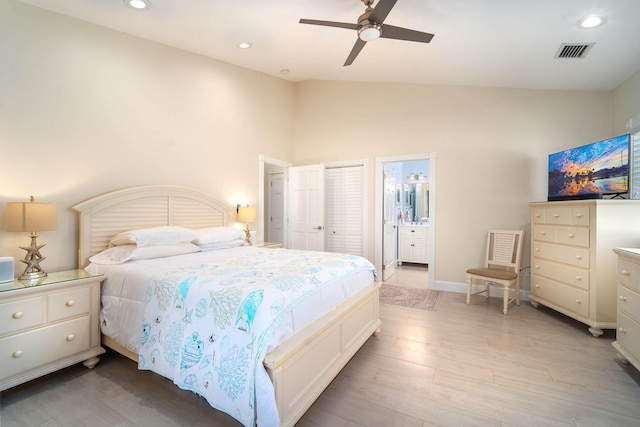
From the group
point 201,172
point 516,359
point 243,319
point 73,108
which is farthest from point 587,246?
point 73,108

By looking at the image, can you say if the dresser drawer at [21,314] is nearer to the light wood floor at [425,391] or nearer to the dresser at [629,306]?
the light wood floor at [425,391]

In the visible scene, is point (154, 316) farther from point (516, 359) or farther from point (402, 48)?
point (402, 48)

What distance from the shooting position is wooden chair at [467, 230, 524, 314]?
138 inches

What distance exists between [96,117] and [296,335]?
2844mm

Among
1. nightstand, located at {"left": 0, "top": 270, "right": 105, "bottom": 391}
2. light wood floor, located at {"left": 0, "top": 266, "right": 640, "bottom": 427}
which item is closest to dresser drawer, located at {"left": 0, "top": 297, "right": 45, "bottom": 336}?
nightstand, located at {"left": 0, "top": 270, "right": 105, "bottom": 391}

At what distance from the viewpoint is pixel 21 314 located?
194cm

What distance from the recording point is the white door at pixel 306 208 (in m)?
4.95

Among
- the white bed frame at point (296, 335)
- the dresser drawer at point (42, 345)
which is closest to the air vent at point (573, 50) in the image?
the white bed frame at point (296, 335)

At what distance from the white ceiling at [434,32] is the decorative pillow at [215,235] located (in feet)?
7.19

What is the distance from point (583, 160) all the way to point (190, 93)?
4.60 metres

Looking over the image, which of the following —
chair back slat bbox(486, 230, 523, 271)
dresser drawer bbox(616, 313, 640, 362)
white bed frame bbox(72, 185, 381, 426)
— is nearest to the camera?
white bed frame bbox(72, 185, 381, 426)

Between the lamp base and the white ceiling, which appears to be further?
the white ceiling

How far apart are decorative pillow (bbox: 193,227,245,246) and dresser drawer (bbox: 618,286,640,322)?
3705mm

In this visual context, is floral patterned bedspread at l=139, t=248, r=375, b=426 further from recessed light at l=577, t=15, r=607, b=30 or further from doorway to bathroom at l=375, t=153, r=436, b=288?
recessed light at l=577, t=15, r=607, b=30
